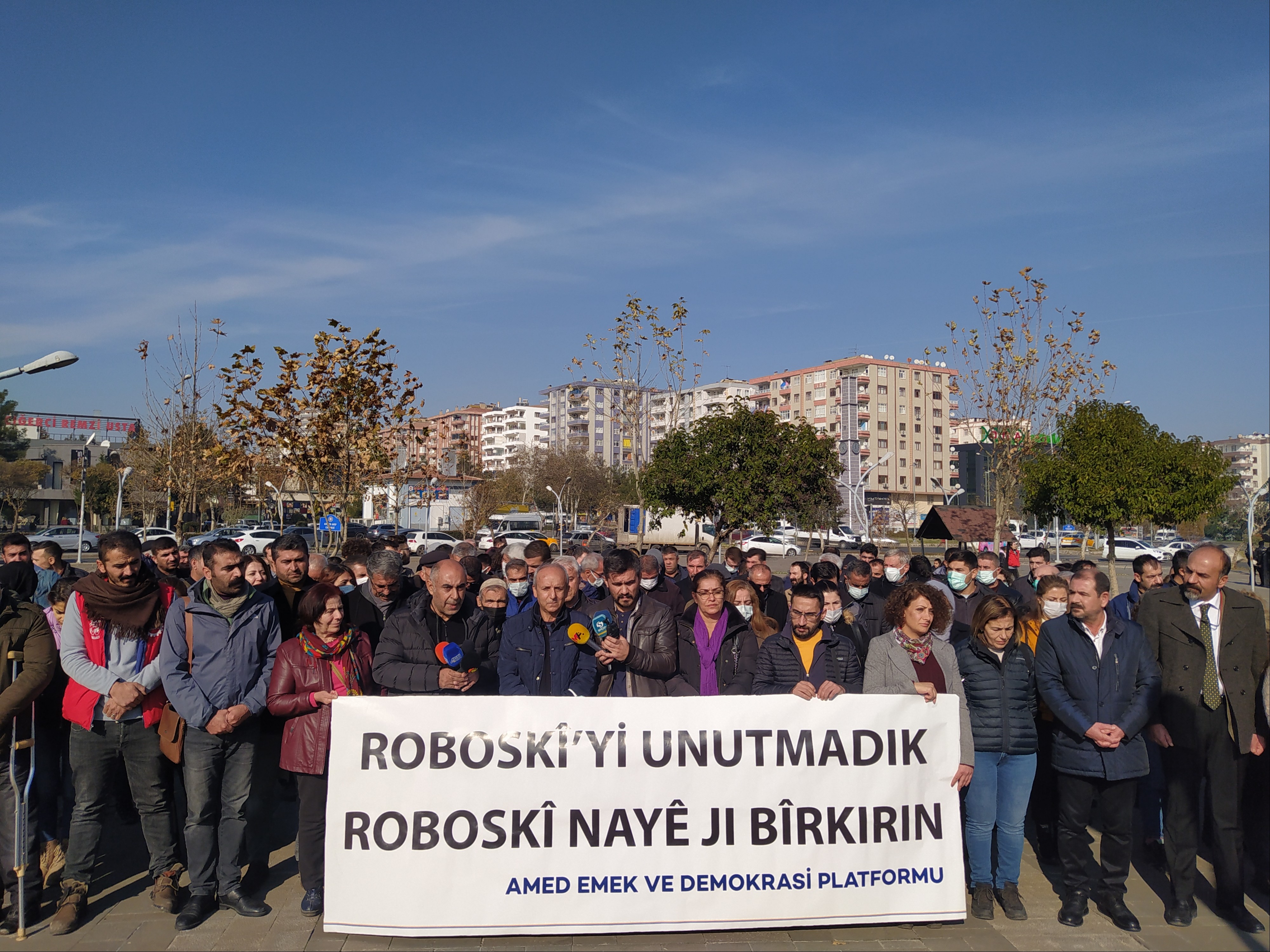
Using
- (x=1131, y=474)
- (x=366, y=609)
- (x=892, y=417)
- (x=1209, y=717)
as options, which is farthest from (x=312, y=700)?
(x=892, y=417)

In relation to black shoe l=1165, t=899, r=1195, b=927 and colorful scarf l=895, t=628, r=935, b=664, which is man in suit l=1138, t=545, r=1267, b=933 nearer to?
black shoe l=1165, t=899, r=1195, b=927

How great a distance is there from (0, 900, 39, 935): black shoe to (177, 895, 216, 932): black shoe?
0.67m

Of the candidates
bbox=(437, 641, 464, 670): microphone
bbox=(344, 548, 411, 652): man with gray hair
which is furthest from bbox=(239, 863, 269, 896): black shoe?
bbox=(344, 548, 411, 652): man with gray hair

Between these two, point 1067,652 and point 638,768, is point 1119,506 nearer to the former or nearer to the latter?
point 1067,652

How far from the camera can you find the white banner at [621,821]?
179 inches

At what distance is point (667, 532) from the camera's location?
179 feet

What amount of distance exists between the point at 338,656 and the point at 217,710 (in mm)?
633

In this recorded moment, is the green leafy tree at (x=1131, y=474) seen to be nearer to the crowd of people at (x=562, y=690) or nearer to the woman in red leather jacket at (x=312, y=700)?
the crowd of people at (x=562, y=690)

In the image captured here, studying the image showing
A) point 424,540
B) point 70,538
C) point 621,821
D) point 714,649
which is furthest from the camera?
point 424,540

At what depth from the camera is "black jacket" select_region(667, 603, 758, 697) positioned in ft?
17.9

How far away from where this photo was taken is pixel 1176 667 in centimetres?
529

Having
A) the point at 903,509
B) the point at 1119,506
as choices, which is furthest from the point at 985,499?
the point at 1119,506

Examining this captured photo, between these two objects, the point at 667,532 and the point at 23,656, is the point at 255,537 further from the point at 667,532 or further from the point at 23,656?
the point at 23,656

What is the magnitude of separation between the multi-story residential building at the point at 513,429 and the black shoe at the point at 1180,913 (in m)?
149
